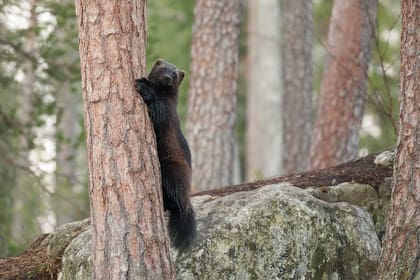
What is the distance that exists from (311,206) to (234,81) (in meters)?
5.18

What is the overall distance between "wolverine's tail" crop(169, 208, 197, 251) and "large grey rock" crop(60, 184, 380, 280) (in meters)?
0.07

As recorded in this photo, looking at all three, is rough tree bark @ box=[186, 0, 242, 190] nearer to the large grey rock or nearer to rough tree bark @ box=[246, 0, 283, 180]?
the large grey rock

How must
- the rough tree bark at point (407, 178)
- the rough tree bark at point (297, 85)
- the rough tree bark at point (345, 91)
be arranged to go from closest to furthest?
the rough tree bark at point (407, 178) → the rough tree bark at point (345, 91) → the rough tree bark at point (297, 85)

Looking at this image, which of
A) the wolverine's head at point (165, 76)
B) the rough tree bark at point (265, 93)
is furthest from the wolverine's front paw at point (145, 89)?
the rough tree bark at point (265, 93)

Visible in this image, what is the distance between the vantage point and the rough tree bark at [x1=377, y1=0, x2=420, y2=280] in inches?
222

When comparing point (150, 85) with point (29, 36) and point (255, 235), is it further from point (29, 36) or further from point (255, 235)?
point (29, 36)

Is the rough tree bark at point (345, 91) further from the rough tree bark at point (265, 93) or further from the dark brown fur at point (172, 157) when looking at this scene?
the rough tree bark at point (265, 93)

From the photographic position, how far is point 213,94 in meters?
11.3

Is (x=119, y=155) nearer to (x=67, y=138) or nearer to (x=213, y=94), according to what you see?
(x=213, y=94)

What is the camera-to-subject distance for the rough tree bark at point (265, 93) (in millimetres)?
19469

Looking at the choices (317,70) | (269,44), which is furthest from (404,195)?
(317,70)

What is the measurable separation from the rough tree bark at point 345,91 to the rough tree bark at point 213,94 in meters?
1.43

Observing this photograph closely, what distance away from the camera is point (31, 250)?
24.8 feet

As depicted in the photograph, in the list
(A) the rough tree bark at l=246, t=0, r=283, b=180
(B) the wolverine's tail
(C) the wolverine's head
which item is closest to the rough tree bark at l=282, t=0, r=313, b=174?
(A) the rough tree bark at l=246, t=0, r=283, b=180
